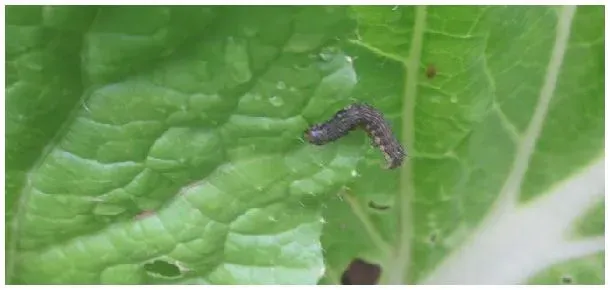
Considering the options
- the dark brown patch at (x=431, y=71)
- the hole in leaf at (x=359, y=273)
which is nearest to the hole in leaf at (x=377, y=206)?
the hole in leaf at (x=359, y=273)

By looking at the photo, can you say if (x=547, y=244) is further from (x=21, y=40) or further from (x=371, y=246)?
(x=21, y=40)

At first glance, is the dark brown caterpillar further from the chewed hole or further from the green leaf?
the chewed hole

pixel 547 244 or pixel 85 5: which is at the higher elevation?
pixel 85 5

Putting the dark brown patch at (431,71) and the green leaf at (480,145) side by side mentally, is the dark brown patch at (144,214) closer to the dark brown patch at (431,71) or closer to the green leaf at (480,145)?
the green leaf at (480,145)

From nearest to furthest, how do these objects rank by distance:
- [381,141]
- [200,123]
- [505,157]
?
[200,123], [381,141], [505,157]

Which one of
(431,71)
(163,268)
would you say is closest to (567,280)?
(431,71)

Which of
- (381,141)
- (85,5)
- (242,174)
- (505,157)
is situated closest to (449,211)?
(505,157)

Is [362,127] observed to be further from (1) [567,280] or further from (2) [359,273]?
(1) [567,280]
